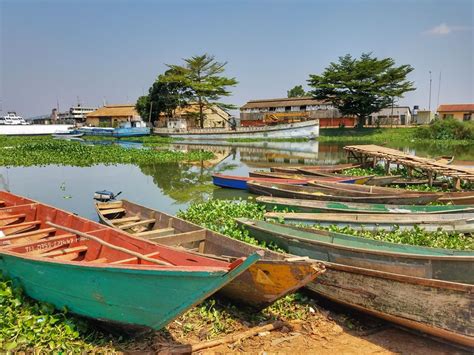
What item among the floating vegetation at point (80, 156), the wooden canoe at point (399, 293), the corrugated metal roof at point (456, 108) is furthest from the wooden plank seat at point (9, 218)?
the corrugated metal roof at point (456, 108)

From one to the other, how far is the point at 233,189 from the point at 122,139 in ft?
118

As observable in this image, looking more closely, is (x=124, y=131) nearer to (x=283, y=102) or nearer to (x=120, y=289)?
(x=283, y=102)

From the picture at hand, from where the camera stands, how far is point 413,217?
Result: 862cm

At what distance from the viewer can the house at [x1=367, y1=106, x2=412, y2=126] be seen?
5825 centimetres

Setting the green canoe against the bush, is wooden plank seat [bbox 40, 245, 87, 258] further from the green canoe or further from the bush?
the bush

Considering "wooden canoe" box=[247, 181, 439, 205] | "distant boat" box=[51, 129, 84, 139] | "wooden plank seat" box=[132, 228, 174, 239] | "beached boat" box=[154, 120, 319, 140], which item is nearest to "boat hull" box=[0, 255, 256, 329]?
"wooden plank seat" box=[132, 228, 174, 239]

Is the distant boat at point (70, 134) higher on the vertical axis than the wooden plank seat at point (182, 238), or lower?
higher

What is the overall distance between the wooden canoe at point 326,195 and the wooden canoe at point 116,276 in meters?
6.79

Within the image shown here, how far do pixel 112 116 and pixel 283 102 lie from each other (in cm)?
3116

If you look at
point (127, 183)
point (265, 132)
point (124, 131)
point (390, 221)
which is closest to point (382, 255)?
point (390, 221)

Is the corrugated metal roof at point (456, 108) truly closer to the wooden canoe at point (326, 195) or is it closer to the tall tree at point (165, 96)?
the tall tree at point (165, 96)

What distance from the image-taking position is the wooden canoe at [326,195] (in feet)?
34.9


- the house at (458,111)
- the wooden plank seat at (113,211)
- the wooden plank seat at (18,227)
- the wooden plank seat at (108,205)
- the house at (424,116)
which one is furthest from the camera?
the house at (424,116)

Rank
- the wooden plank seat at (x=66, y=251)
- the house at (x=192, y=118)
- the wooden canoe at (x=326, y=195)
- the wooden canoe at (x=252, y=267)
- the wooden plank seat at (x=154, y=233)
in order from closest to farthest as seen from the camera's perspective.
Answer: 1. the wooden canoe at (x=252, y=267)
2. the wooden plank seat at (x=66, y=251)
3. the wooden plank seat at (x=154, y=233)
4. the wooden canoe at (x=326, y=195)
5. the house at (x=192, y=118)
